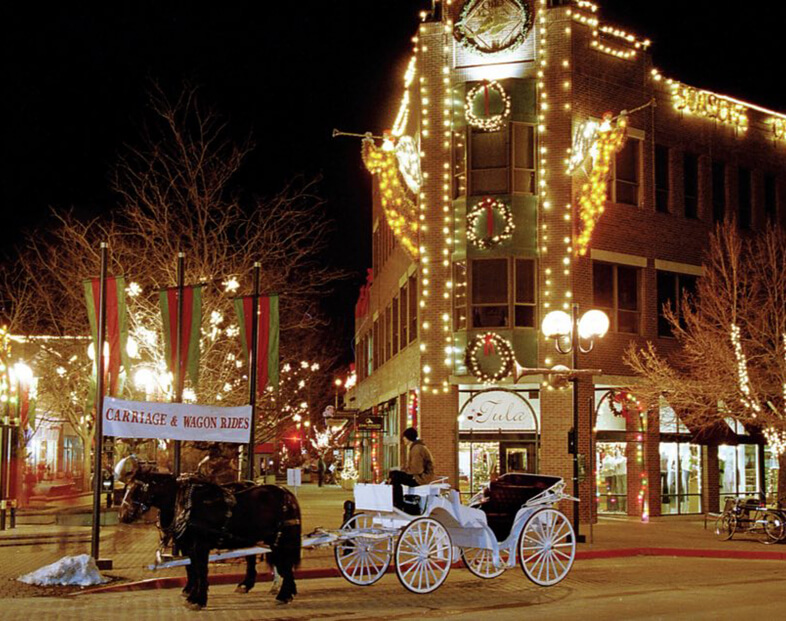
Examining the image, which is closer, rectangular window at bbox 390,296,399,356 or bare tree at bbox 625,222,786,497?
bare tree at bbox 625,222,786,497

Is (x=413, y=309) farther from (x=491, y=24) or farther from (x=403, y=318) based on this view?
(x=491, y=24)

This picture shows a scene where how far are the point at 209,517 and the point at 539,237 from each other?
56.1 ft

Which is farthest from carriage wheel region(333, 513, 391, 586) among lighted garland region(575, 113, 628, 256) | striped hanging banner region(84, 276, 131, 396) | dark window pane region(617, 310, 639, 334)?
dark window pane region(617, 310, 639, 334)

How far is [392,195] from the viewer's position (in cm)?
2923

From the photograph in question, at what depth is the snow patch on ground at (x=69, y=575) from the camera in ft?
45.6

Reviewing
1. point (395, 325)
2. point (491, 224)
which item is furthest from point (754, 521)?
point (395, 325)

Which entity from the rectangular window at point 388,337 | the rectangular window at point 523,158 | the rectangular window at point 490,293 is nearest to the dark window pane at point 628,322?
the rectangular window at point 490,293

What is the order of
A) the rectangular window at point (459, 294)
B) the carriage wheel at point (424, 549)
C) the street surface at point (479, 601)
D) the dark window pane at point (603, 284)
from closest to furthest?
the street surface at point (479, 601) < the carriage wheel at point (424, 549) < the rectangular window at point (459, 294) < the dark window pane at point (603, 284)

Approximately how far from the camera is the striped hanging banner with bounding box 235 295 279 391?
18.1 m

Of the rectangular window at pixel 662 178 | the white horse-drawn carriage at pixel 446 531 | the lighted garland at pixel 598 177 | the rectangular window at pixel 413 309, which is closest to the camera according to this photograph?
the white horse-drawn carriage at pixel 446 531

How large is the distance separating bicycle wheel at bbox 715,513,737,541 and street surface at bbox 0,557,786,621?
6.28m

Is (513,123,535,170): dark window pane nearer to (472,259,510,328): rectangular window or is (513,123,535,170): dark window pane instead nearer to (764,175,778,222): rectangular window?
(472,259,510,328): rectangular window

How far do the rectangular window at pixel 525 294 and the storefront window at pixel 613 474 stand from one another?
4.49m

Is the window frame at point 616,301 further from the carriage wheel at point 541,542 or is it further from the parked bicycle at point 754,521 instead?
the carriage wheel at point 541,542
